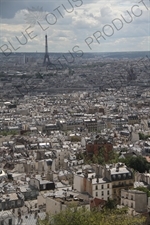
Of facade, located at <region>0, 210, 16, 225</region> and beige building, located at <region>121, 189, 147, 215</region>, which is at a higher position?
beige building, located at <region>121, 189, 147, 215</region>

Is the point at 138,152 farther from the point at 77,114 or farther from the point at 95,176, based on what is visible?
the point at 77,114

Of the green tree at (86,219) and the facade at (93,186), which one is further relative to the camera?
the facade at (93,186)

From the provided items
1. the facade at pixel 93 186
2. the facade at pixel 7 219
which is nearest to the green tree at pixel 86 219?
the facade at pixel 7 219

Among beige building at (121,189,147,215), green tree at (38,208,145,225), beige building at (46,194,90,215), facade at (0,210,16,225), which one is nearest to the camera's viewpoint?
green tree at (38,208,145,225)

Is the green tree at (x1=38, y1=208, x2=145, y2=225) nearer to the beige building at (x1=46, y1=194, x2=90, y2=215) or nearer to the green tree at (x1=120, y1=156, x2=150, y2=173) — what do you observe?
the beige building at (x1=46, y1=194, x2=90, y2=215)

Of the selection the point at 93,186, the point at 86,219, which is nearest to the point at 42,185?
the point at 93,186

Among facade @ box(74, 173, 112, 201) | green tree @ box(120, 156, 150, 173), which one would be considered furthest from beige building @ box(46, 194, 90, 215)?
green tree @ box(120, 156, 150, 173)

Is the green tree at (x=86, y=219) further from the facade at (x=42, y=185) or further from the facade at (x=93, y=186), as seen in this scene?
the facade at (x=42, y=185)

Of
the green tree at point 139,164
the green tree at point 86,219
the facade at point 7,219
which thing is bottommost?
the facade at point 7,219

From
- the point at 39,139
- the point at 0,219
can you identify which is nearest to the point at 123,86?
the point at 39,139

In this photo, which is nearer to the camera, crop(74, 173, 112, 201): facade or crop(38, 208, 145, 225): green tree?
crop(38, 208, 145, 225): green tree

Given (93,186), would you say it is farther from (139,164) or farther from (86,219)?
(139,164)
